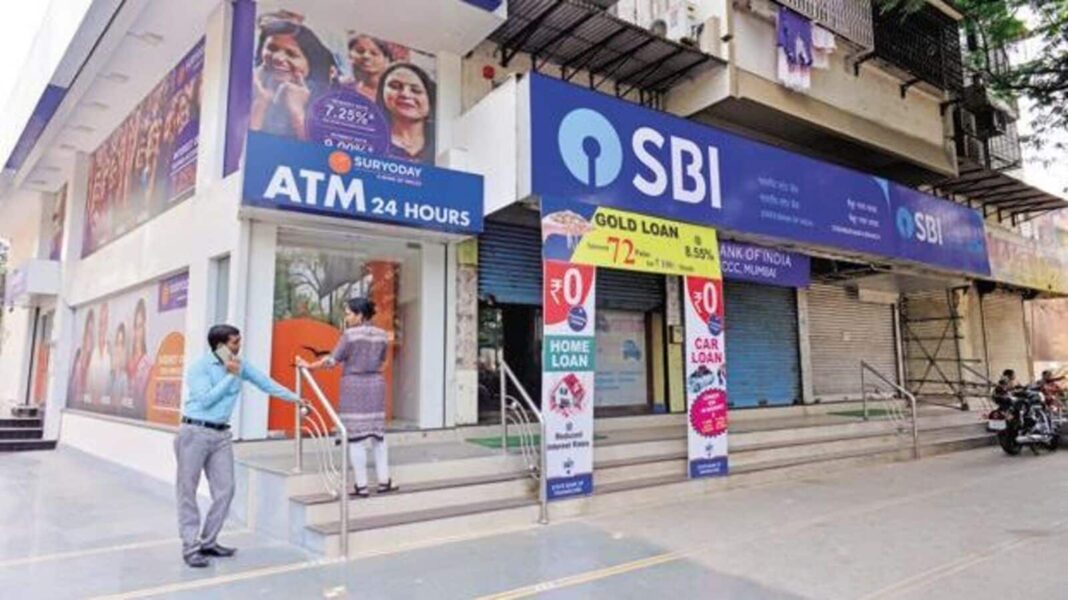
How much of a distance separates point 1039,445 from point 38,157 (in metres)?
17.5

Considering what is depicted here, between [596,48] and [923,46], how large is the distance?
7.17 meters

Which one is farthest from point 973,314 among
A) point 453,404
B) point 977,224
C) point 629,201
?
point 453,404

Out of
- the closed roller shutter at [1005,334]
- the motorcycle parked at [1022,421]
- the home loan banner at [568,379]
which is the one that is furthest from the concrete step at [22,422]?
the closed roller shutter at [1005,334]

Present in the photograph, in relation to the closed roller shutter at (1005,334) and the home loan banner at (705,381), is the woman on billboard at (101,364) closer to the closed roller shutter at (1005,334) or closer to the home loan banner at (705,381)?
the home loan banner at (705,381)

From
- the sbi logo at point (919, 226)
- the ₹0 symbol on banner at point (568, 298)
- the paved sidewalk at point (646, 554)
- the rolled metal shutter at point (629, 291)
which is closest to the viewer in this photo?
the paved sidewalk at point (646, 554)

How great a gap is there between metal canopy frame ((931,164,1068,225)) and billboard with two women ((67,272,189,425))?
14.1m

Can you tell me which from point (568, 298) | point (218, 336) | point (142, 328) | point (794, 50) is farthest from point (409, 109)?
point (794, 50)

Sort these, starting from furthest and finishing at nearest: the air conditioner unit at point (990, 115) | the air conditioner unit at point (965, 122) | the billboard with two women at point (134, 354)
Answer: the air conditioner unit at point (965, 122)
the air conditioner unit at point (990, 115)
the billboard with two women at point (134, 354)

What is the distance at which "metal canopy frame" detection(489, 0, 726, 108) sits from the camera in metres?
7.91

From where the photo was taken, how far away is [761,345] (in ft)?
35.9

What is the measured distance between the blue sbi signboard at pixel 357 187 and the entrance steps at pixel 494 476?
2283 mm

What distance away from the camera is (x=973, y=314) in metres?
15.1

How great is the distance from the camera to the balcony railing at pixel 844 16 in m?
9.98

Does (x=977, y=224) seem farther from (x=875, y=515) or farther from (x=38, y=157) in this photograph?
(x=38, y=157)
